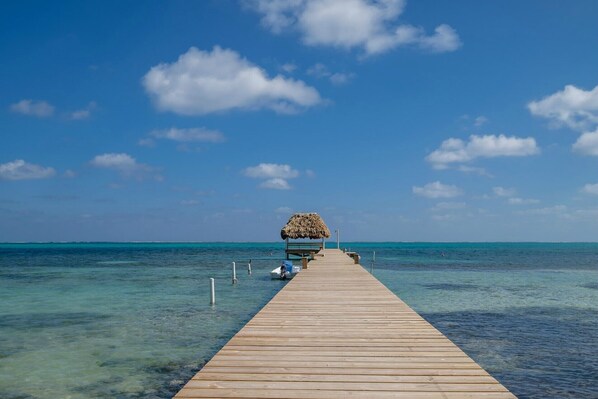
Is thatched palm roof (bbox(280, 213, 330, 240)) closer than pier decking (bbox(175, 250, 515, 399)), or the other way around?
pier decking (bbox(175, 250, 515, 399))

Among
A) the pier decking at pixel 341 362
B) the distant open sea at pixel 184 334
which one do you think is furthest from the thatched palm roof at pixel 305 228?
the pier decking at pixel 341 362

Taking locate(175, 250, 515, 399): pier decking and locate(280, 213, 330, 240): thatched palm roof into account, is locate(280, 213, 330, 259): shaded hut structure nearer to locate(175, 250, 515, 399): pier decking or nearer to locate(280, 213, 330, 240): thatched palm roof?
locate(280, 213, 330, 240): thatched palm roof

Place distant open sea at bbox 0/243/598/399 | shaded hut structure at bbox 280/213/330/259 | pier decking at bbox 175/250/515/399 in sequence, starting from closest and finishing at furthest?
pier decking at bbox 175/250/515/399, distant open sea at bbox 0/243/598/399, shaded hut structure at bbox 280/213/330/259

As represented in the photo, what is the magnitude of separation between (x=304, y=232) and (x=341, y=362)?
39661mm

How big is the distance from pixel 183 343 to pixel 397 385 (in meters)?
9.00

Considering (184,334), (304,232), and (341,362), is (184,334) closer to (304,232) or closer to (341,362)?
(341,362)

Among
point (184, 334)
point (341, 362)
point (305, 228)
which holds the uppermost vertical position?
point (305, 228)

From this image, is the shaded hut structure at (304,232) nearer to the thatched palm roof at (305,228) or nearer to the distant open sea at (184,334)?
the thatched palm roof at (305,228)

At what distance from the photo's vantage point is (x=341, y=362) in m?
6.01

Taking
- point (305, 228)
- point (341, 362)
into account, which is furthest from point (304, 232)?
point (341, 362)

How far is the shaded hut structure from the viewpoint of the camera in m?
45.3

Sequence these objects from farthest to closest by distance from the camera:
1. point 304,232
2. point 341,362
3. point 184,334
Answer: point 304,232
point 184,334
point 341,362

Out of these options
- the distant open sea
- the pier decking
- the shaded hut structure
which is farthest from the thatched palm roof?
the pier decking

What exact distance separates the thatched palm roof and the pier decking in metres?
35.2
